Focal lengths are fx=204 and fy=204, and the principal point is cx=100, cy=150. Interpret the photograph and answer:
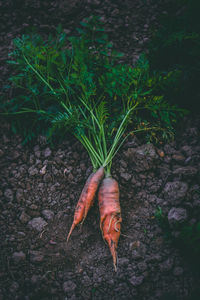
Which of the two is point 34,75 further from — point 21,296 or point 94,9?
point 21,296

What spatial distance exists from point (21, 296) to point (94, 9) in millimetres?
3229

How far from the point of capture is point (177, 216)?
4.81 feet

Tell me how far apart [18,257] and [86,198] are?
2.14ft

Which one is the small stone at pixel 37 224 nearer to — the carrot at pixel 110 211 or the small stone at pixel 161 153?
the carrot at pixel 110 211

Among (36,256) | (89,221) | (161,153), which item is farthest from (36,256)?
(161,153)

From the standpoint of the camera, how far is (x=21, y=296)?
4.55 ft

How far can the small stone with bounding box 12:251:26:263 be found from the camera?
1501mm

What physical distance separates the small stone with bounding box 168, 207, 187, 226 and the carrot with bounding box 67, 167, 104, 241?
0.61 meters

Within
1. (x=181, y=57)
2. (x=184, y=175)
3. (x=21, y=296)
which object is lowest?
(x=21, y=296)

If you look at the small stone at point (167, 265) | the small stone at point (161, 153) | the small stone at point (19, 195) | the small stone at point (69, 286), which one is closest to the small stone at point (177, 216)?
the small stone at point (167, 265)

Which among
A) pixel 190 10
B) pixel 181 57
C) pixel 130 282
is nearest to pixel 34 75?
pixel 181 57

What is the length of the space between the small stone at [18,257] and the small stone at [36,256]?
0.06 meters

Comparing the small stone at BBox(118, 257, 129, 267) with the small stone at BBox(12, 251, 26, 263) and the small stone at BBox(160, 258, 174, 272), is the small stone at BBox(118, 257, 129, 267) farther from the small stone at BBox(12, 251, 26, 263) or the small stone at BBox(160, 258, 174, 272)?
the small stone at BBox(12, 251, 26, 263)

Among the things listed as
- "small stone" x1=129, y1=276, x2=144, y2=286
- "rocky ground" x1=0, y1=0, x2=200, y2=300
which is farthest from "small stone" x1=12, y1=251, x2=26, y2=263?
"small stone" x1=129, y1=276, x2=144, y2=286
